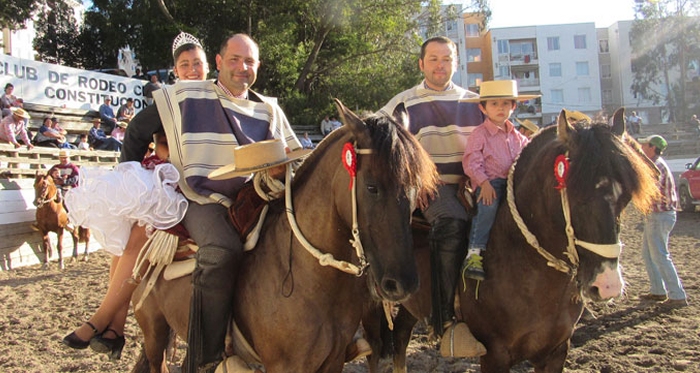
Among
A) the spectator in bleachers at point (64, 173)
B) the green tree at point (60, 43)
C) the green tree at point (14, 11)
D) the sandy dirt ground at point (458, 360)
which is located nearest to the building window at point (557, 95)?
the green tree at point (60, 43)

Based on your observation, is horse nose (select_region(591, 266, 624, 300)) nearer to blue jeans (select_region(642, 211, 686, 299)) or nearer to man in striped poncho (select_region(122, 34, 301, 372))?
man in striped poncho (select_region(122, 34, 301, 372))

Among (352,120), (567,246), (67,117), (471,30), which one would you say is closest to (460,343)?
(567,246)

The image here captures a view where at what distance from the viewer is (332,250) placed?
2691 millimetres

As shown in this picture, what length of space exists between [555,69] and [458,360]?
183 ft

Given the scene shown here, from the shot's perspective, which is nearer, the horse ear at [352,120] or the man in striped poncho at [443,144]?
the horse ear at [352,120]

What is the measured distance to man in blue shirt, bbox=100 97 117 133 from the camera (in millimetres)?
15125

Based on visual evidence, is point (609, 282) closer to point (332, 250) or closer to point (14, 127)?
point (332, 250)

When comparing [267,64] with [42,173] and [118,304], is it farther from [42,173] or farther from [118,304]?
[118,304]

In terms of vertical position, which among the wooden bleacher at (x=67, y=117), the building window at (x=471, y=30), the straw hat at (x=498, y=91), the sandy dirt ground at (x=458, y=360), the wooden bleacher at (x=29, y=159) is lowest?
the sandy dirt ground at (x=458, y=360)

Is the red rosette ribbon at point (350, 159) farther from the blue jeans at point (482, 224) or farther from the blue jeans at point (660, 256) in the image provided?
the blue jeans at point (660, 256)

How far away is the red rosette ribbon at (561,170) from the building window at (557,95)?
56.2m

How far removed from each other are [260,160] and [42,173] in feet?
37.6

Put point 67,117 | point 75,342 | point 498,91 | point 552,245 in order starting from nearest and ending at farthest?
1. point 552,245
2. point 75,342
3. point 498,91
4. point 67,117

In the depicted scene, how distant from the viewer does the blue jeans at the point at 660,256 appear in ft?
21.6
